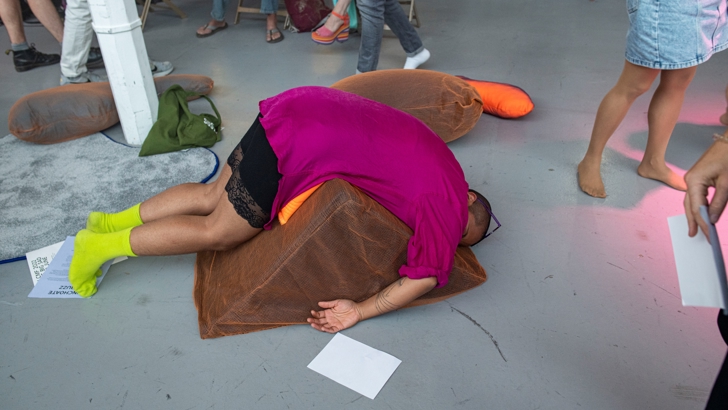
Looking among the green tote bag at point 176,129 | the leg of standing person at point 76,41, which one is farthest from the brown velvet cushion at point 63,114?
the leg of standing person at point 76,41

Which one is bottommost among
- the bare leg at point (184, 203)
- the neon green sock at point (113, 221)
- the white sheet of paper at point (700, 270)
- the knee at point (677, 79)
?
the neon green sock at point (113, 221)

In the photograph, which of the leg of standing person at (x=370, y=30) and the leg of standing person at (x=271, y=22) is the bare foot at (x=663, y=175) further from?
the leg of standing person at (x=271, y=22)

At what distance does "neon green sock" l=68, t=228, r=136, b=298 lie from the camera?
1.82m

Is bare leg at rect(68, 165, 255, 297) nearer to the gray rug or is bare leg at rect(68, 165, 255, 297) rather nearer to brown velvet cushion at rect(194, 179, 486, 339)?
brown velvet cushion at rect(194, 179, 486, 339)

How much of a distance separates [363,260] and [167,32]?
4067 millimetres

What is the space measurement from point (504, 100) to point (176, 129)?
75.3 inches

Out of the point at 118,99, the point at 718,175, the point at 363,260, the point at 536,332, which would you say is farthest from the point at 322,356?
the point at 118,99

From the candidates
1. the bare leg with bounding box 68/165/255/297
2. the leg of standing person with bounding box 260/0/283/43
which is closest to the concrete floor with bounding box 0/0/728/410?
the bare leg with bounding box 68/165/255/297

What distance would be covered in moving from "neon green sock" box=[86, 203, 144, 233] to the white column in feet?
3.25

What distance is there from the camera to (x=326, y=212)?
1.56 meters

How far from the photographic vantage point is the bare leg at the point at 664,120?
7.55ft

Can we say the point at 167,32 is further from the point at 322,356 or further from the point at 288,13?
the point at 322,356

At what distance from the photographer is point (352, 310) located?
1.76m

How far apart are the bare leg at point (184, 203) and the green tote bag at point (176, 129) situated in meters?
0.88
